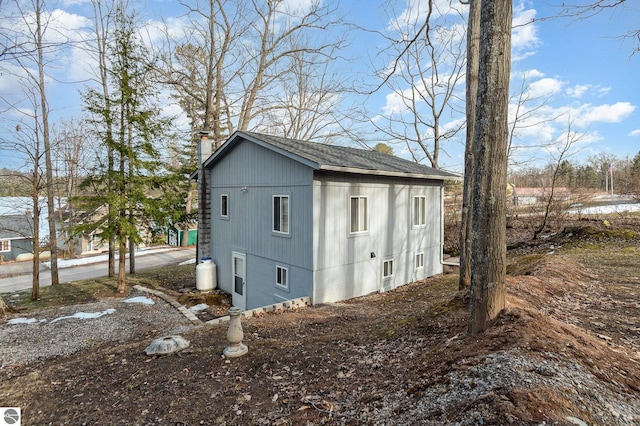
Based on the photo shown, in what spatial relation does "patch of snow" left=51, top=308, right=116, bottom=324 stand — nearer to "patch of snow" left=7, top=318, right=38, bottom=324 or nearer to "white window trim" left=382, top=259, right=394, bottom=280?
"patch of snow" left=7, top=318, right=38, bottom=324

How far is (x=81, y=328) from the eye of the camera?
686cm

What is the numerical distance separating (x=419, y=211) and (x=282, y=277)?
5.58 meters

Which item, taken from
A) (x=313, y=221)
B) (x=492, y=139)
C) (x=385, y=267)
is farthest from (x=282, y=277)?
(x=492, y=139)

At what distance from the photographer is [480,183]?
3.54 metres

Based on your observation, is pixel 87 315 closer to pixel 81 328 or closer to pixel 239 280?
pixel 81 328

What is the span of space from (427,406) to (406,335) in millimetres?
2067

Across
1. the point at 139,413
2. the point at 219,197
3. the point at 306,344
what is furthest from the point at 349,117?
the point at 139,413

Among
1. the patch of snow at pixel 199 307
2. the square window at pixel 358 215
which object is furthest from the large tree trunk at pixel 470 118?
the patch of snow at pixel 199 307

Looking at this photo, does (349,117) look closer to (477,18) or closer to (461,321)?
(477,18)

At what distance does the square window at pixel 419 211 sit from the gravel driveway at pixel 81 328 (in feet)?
26.0

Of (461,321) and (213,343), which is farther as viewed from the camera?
(213,343)

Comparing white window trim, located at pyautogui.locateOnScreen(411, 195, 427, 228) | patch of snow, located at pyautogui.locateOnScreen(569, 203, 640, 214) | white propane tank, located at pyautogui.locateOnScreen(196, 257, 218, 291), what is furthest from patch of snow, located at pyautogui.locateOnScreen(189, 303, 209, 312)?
patch of snow, located at pyautogui.locateOnScreen(569, 203, 640, 214)

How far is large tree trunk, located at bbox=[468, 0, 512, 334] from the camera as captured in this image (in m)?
3.47

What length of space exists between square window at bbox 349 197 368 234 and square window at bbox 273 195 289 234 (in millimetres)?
1781
